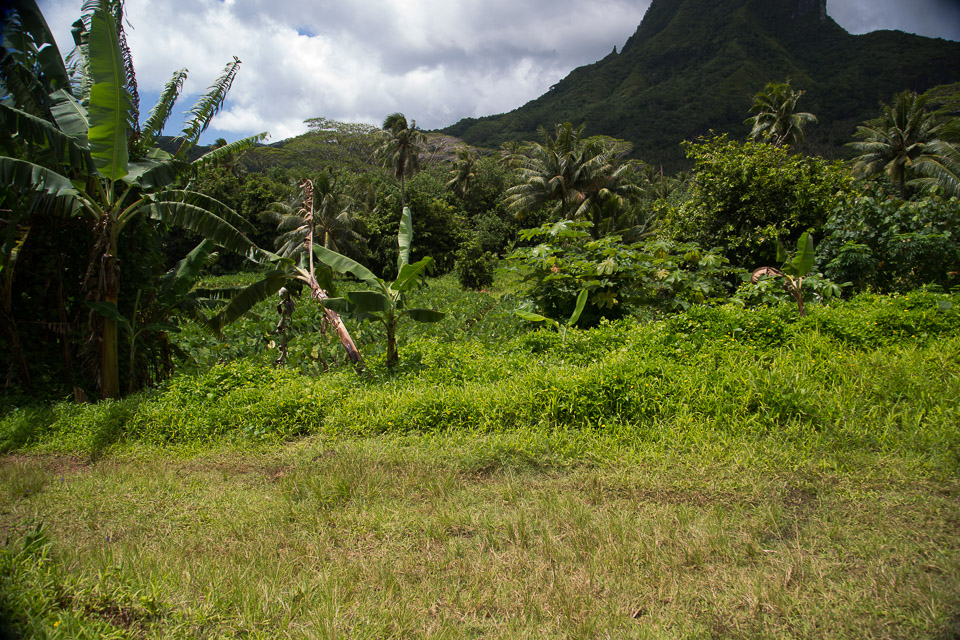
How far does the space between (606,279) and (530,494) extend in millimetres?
5288

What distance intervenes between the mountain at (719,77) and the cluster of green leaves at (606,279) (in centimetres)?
4546

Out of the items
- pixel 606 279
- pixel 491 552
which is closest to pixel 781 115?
pixel 606 279

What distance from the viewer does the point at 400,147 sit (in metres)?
38.2

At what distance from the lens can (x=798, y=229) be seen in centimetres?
1139

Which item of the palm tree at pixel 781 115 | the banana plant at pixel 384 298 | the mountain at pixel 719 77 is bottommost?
the banana plant at pixel 384 298

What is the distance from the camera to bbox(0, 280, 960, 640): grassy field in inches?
92.4

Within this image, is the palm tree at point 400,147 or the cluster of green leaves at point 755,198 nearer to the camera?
the cluster of green leaves at point 755,198

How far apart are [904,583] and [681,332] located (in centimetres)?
399

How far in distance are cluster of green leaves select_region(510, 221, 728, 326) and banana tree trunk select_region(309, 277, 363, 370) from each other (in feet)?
10.8

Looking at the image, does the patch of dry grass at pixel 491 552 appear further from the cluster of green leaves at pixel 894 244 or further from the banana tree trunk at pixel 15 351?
the cluster of green leaves at pixel 894 244

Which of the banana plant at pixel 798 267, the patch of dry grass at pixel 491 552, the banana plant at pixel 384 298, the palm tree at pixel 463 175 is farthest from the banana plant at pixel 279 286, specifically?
the palm tree at pixel 463 175

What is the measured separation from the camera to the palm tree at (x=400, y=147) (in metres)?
37.9

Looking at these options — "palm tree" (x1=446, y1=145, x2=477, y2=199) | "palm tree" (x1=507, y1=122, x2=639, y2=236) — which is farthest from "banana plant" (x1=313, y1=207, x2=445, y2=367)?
"palm tree" (x1=446, y1=145, x2=477, y2=199)

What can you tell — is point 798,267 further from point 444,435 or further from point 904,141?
point 904,141
